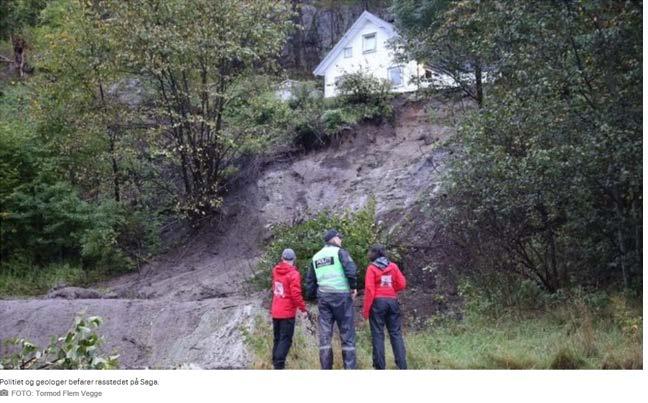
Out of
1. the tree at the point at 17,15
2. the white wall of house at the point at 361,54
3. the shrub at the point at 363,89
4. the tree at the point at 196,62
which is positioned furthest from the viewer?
the white wall of house at the point at 361,54

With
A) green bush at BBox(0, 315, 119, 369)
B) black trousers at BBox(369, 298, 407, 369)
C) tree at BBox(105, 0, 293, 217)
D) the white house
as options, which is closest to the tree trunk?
tree at BBox(105, 0, 293, 217)

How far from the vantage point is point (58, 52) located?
63.9ft

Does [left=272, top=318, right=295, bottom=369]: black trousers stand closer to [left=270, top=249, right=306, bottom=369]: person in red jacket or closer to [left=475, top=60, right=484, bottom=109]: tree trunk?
[left=270, top=249, right=306, bottom=369]: person in red jacket

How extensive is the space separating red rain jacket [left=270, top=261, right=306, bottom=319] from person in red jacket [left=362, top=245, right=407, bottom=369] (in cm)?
86

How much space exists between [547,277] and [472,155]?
2.47 meters

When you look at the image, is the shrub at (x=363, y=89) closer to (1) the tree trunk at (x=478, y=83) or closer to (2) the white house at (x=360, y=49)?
(2) the white house at (x=360, y=49)

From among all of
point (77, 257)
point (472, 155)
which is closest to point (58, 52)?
point (77, 257)

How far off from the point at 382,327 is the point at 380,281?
556 mm

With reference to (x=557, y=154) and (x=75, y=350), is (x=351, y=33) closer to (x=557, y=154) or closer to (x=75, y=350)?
(x=557, y=154)

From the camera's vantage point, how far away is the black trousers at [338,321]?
8266mm

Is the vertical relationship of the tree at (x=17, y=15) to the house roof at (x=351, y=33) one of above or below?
below

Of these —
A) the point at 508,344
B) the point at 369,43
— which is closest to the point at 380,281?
the point at 508,344

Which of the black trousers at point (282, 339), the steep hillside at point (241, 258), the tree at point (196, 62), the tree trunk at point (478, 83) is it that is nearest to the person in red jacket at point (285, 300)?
the black trousers at point (282, 339)

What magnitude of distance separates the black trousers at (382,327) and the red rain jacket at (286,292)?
93 cm
